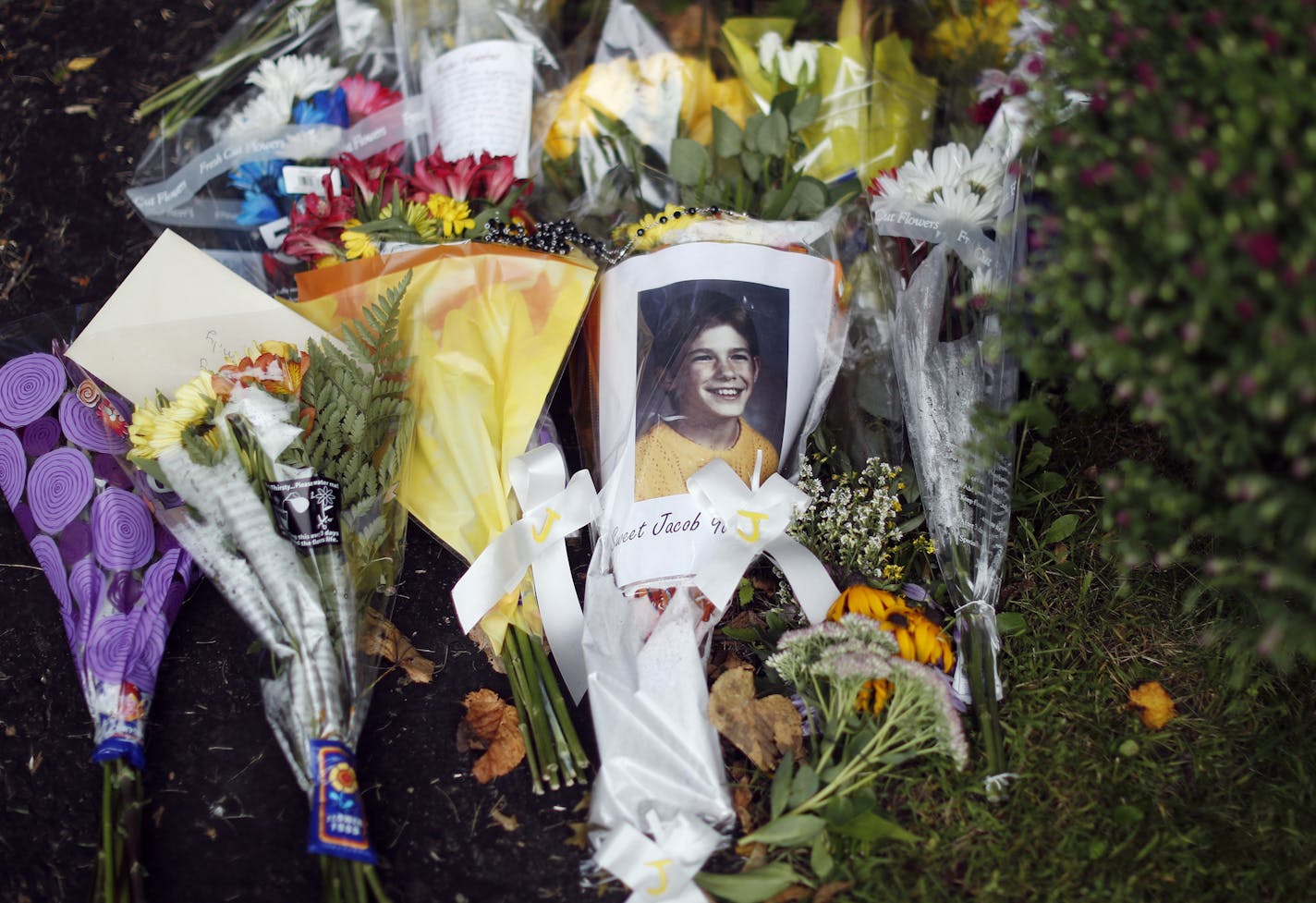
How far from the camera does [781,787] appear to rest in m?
1.74

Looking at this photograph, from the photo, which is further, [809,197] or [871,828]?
[809,197]

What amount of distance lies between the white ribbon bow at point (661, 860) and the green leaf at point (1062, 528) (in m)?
0.94

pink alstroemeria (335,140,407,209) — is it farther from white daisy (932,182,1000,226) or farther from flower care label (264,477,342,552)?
white daisy (932,182,1000,226)

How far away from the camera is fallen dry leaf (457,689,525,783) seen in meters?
1.91

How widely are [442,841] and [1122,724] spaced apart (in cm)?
122

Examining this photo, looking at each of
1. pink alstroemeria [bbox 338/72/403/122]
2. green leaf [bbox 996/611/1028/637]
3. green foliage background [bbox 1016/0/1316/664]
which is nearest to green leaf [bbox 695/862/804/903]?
green leaf [bbox 996/611/1028/637]

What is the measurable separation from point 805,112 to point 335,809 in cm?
168

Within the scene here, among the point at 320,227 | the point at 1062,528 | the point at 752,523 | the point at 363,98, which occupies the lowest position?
the point at 1062,528

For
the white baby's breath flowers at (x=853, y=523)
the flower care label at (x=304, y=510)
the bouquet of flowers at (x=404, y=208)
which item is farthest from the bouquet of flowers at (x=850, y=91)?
the flower care label at (x=304, y=510)

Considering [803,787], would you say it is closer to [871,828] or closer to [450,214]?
[871,828]

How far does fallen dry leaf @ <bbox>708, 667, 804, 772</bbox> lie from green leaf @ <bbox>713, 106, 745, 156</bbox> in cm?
114

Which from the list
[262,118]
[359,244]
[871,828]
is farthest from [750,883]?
[262,118]

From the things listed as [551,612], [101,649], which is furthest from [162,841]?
[551,612]

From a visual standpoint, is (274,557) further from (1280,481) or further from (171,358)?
(1280,481)
